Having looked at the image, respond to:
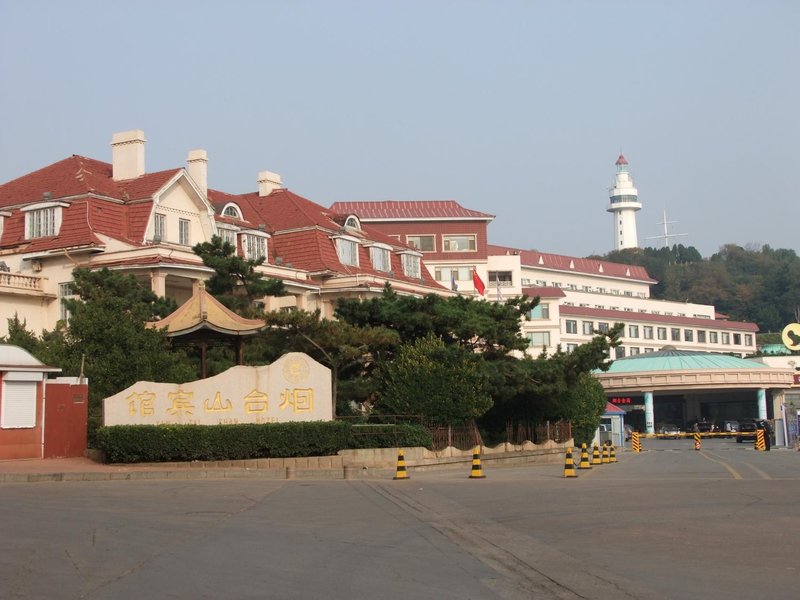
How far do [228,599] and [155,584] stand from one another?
0.99 meters

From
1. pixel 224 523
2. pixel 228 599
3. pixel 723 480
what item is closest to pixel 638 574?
pixel 228 599

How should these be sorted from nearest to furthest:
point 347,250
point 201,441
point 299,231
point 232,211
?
point 201,441, point 232,211, point 299,231, point 347,250

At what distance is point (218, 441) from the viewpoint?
27.7 meters

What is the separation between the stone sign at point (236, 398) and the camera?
28.4 meters

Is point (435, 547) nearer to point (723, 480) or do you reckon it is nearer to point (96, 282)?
point (723, 480)

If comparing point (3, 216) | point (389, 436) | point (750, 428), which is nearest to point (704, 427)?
point (750, 428)

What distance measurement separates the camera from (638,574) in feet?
34.9

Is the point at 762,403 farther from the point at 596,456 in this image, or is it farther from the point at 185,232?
the point at 185,232

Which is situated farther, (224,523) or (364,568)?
(224,523)

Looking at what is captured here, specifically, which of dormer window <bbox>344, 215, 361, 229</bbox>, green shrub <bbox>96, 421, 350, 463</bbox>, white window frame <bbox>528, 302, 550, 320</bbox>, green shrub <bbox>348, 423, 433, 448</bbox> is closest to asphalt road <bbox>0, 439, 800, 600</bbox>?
green shrub <bbox>96, 421, 350, 463</bbox>

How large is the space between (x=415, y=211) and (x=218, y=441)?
51198mm

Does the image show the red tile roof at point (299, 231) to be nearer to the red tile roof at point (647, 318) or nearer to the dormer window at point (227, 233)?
the dormer window at point (227, 233)

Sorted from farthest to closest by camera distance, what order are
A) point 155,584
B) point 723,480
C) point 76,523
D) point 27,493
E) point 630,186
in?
point 630,186
point 723,480
point 27,493
point 76,523
point 155,584

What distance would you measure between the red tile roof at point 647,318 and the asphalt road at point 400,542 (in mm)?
73728
